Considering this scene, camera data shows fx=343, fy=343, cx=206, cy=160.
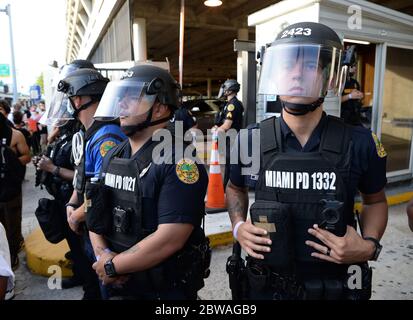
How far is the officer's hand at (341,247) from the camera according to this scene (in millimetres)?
1423

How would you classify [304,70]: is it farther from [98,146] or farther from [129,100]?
[98,146]

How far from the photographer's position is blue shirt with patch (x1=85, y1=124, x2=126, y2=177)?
2297mm

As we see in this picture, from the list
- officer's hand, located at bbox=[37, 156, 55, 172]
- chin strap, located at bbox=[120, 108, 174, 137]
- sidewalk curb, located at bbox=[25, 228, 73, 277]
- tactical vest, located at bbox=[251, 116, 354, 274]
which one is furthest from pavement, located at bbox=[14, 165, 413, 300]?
chin strap, located at bbox=[120, 108, 174, 137]

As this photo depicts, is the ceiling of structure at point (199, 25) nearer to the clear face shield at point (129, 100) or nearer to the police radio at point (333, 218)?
the clear face shield at point (129, 100)

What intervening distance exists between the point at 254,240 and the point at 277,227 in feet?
0.42

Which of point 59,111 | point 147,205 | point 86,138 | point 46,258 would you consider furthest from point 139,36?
point 147,205

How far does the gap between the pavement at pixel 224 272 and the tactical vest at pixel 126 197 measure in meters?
1.60

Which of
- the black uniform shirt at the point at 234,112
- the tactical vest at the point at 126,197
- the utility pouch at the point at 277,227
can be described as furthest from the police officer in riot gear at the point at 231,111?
the utility pouch at the point at 277,227

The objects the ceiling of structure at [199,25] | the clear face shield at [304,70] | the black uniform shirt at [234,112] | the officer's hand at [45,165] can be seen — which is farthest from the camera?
the ceiling of structure at [199,25]

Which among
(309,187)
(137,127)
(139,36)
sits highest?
(139,36)

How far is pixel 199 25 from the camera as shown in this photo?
11.6m

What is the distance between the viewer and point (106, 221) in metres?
1.83

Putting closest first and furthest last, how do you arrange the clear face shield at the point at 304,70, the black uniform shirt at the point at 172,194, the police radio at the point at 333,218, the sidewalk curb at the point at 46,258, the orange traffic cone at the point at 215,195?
the police radio at the point at 333,218 → the clear face shield at the point at 304,70 → the black uniform shirt at the point at 172,194 → the sidewalk curb at the point at 46,258 → the orange traffic cone at the point at 215,195
